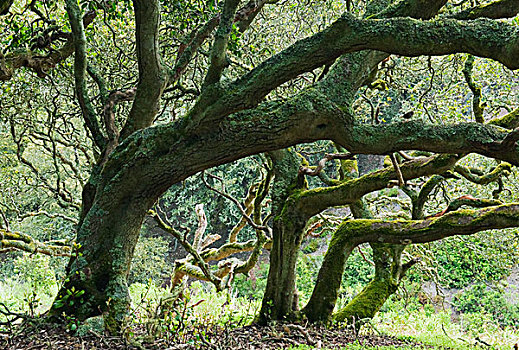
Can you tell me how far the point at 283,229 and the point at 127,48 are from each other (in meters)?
5.18

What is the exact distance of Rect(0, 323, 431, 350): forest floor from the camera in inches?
134

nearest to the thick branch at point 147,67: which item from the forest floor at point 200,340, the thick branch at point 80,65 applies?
the thick branch at point 80,65

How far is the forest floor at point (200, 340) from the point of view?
341 cm

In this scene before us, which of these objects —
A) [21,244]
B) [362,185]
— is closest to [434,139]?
[362,185]

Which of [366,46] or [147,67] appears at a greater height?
[147,67]

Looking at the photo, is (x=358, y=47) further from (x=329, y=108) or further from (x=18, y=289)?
(x=18, y=289)

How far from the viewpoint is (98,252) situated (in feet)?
14.0

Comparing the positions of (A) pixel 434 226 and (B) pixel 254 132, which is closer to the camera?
(B) pixel 254 132

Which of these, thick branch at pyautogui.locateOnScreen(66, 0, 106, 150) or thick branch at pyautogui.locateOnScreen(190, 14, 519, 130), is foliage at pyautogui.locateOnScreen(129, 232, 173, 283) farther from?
thick branch at pyautogui.locateOnScreen(190, 14, 519, 130)

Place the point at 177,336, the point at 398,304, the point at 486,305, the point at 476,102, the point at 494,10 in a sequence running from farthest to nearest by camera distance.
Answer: the point at 398,304 → the point at 486,305 → the point at 476,102 → the point at 494,10 → the point at 177,336

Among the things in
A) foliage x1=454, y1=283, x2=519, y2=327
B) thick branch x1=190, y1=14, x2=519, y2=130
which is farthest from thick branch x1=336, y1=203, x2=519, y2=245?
foliage x1=454, y1=283, x2=519, y2=327

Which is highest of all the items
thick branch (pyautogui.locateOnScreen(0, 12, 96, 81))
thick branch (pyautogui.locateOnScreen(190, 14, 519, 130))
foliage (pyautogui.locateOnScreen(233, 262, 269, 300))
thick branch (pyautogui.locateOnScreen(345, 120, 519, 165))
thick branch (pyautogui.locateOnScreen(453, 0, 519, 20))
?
thick branch (pyautogui.locateOnScreen(453, 0, 519, 20))

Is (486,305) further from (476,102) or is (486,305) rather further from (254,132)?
(254,132)

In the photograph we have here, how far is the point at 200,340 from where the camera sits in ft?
12.6
